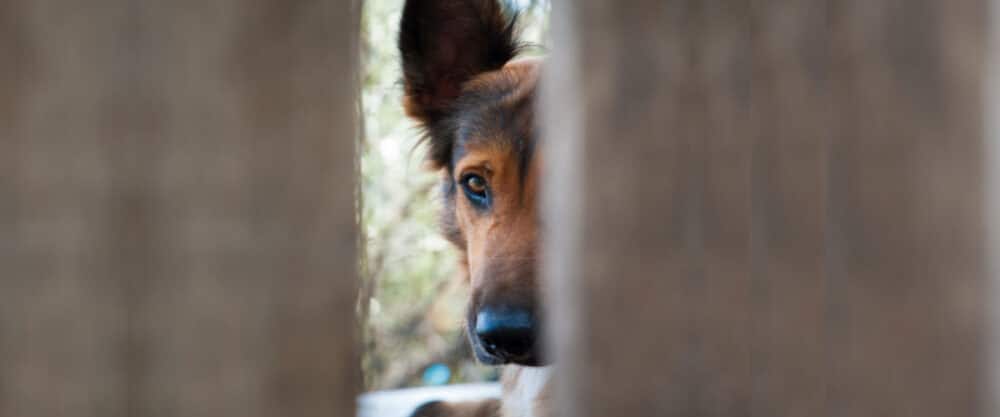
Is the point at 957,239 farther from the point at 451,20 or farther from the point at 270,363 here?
the point at 451,20

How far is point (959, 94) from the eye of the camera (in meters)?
1.03

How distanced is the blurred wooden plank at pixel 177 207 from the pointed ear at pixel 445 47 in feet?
9.25

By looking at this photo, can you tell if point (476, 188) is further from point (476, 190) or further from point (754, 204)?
point (754, 204)

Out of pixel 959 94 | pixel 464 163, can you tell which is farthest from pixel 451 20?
pixel 959 94

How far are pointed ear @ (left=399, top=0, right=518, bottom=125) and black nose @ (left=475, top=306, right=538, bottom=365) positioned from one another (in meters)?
1.18

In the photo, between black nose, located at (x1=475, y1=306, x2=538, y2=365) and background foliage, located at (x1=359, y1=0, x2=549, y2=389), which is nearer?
black nose, located at (x1=475, y1=306, x2=538, y2=365)

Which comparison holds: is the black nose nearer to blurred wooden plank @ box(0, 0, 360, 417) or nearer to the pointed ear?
the pointed ear

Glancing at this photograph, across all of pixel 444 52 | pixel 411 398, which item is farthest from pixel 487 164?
pixel 411 398

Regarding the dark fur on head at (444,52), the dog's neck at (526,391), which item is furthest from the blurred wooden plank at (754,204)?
the dark fur on head at (444,52)

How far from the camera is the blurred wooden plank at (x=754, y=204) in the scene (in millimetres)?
980

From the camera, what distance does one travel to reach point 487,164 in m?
3.55

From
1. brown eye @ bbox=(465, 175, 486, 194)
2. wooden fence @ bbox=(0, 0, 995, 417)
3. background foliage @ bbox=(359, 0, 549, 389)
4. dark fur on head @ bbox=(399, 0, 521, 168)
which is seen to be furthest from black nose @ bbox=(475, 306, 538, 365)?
background foliage @ bbox=(359, 0, 549, 389)

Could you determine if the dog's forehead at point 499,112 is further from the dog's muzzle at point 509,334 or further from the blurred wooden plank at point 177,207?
the blurred wooden plank at point 177,207

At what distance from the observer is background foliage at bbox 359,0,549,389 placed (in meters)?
6.40
